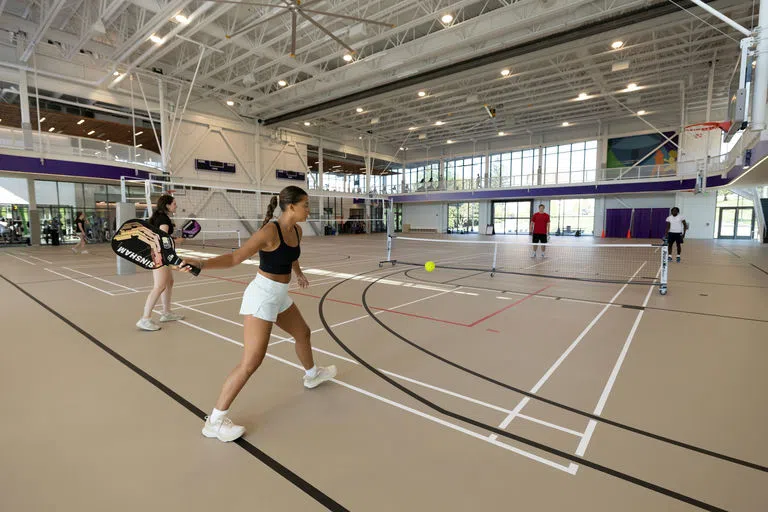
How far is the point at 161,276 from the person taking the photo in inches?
203

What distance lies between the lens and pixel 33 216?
22109 millimetres

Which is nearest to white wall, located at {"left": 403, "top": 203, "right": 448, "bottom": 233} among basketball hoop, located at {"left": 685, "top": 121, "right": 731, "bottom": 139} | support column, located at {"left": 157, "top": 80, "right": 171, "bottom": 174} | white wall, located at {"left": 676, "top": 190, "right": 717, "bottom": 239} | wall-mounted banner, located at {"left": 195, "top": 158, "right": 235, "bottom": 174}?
white wall, located at {"left": 676, "top": 190, "right": 717, "bottom": 239}

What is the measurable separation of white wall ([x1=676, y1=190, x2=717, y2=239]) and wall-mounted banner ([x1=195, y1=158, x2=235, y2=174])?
3595 cm

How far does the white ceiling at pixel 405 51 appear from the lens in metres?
15.1

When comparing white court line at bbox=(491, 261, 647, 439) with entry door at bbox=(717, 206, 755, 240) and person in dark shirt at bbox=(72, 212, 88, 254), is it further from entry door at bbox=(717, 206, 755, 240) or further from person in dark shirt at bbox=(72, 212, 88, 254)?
entry door at bbox=(717, 206, 755, 240)

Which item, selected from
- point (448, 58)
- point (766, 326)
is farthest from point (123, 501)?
point (448, 58)

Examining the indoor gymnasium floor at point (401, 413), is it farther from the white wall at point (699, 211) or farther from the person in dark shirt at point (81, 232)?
the white wall at point (699, 211)

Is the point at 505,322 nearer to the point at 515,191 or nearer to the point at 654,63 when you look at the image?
the point at 654,63

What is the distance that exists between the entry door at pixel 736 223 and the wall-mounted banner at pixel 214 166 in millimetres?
39956

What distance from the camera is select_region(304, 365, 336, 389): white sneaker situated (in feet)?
11.2

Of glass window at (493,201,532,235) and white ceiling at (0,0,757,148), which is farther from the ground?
white ceiling at (0,0,757,148)

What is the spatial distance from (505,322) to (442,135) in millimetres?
34656

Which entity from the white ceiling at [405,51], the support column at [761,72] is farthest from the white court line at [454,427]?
the white ceiling at [405,51]

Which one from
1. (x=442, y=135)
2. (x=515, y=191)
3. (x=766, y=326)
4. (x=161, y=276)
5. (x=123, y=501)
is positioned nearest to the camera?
(x=123, y=501)
